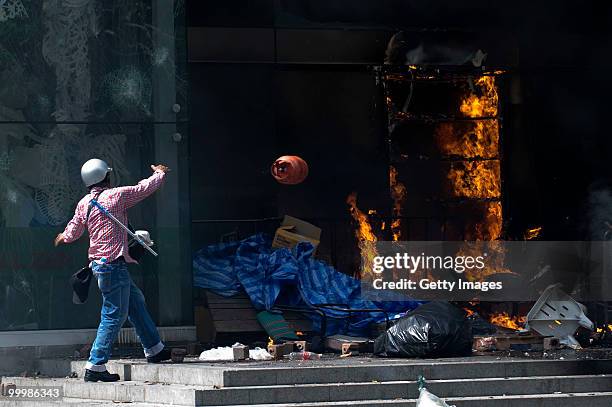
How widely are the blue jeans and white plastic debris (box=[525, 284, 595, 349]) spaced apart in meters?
4.03

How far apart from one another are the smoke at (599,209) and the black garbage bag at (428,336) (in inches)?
185

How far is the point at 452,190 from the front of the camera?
18172mm

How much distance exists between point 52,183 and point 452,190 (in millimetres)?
5344

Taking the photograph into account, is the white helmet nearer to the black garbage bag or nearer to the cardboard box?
the black garbage bag

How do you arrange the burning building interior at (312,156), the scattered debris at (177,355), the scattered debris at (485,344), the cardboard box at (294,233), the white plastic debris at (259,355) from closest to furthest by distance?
the scattered debris at (177,355) → the white plastic debris at (259,355) → the scattered debris at (485,344) → the burning building interior at (312,156) → the cardboard box at (294,233)

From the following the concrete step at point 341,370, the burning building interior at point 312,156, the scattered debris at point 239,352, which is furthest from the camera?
the burning building interior at point 312,156

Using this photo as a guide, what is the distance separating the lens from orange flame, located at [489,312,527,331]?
1661 centimetres

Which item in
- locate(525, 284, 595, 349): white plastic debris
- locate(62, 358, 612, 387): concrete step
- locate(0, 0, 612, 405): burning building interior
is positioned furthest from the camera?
locate(525, 284, 595, 349): white plastic debris

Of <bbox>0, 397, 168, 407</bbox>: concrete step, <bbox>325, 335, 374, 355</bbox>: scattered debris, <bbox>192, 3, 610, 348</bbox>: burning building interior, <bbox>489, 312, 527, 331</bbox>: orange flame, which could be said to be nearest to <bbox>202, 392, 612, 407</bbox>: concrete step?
<bbox>0, 397, 168, 407</bbox>: concrete step

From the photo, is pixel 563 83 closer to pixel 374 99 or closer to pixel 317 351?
pixel 374 99

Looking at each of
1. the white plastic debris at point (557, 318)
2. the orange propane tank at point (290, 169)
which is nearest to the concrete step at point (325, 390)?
the white plastic debris at point (557, 318)

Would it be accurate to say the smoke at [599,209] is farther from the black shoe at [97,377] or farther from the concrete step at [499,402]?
the black shoe at [97,377]

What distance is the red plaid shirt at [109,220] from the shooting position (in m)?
12.9

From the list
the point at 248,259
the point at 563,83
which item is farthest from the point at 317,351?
the point at 563,83
